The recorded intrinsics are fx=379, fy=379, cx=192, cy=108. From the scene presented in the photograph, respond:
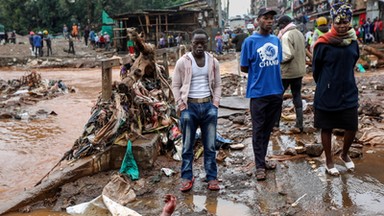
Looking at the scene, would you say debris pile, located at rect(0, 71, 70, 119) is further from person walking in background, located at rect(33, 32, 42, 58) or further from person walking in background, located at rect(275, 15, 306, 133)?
person walking in background, located at rect(33, 32, 42, 58)

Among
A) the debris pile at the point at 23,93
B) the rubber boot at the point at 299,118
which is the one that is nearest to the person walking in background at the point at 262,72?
the rubber boot at the point at 299,118

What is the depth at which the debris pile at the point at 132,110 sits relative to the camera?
4.82 metres

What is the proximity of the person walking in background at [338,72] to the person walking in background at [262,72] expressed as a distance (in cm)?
43

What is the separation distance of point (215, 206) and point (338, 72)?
6.01 ft

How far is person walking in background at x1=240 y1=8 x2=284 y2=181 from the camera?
13.3ft

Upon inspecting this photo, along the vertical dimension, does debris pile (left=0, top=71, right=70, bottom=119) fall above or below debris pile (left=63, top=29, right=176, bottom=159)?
below

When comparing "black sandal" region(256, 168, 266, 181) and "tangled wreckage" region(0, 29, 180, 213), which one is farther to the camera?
"tangled wreckage" region(0, 29, 180, 213)

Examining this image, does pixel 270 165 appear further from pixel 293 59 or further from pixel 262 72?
pixel 293 59

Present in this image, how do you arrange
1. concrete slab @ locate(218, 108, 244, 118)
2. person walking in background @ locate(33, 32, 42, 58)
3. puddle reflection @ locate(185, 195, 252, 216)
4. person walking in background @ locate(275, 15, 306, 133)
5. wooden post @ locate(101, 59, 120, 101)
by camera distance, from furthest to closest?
person walking in background @ locate(33, 32, 42, 58)
concrete slab @ locate(218, 108, 244, 118)
person walking in background @ locate(275, 15, 306, 133)
wooden post @ locate(101, 59, 120, 101)
puddle reflection @ locate(185, 195, 252, 216)

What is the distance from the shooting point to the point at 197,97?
3.97m

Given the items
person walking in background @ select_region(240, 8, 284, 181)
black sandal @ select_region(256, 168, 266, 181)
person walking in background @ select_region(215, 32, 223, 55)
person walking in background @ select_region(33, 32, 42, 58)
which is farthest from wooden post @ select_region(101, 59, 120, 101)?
Answer: person walking in background @ select_region(33, 32, 42, 58)

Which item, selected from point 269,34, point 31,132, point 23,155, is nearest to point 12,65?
point 31,132

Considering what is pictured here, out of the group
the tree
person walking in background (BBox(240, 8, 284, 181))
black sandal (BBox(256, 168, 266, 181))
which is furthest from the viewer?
the tree

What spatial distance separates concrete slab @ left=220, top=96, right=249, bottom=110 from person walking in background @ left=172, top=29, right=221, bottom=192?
160 inches
